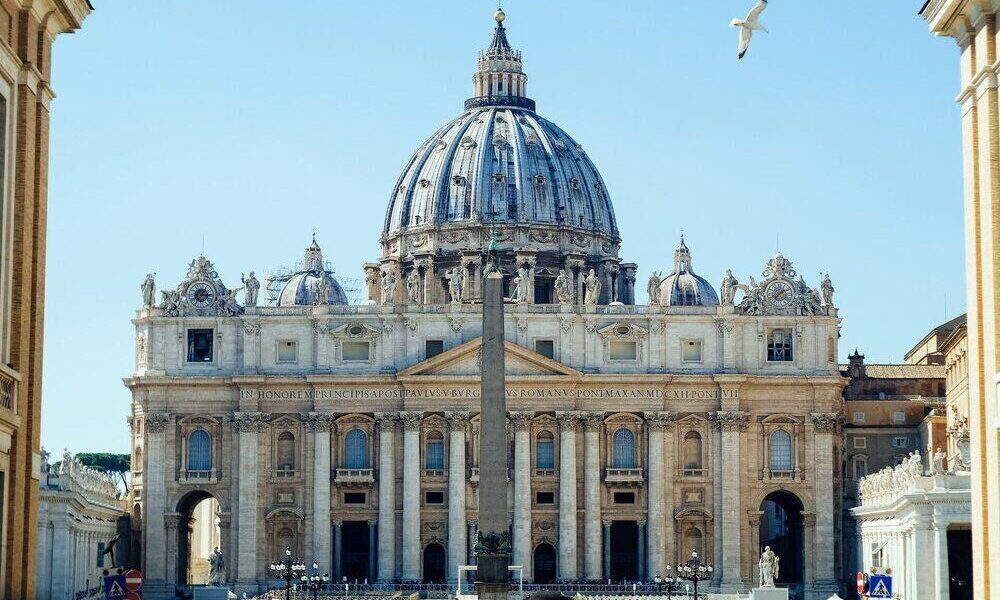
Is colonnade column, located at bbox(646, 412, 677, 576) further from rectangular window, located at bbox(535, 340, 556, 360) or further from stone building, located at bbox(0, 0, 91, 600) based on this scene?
stone building, located at bbox(0, 0, 91, 600)

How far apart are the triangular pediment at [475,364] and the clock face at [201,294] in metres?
11.2

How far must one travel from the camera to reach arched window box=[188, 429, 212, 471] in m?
111

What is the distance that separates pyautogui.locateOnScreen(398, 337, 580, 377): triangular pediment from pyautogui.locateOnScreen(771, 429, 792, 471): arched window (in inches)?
429

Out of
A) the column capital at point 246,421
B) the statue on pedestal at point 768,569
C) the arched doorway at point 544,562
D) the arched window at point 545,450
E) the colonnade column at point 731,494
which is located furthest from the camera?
the arched window at point 545,450

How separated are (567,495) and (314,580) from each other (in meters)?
17.2

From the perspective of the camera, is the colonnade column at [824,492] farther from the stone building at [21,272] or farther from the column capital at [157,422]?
the stone building at [21,272]

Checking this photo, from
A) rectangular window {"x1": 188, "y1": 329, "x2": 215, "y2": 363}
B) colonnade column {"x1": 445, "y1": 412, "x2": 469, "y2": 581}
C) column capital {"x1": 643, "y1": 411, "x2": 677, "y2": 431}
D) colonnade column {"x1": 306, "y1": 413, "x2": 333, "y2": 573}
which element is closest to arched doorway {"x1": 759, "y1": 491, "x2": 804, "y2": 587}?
column capital {"x1": 643, "y1": 411, "x2": 677, "y2": 431}

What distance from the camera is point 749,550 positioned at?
360 ft

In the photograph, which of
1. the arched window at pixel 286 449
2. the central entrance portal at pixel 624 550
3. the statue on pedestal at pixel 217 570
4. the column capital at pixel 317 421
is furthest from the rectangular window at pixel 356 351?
the central entrance portal at pixel 624 550

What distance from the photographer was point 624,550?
112 metres

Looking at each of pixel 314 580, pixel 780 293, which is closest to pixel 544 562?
pixel 314 580

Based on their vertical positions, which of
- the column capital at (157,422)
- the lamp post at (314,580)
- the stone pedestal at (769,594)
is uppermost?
the column capital at (157,422)

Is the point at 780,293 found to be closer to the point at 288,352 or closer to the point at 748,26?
the point at 288,352

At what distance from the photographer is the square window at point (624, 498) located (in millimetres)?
110875
